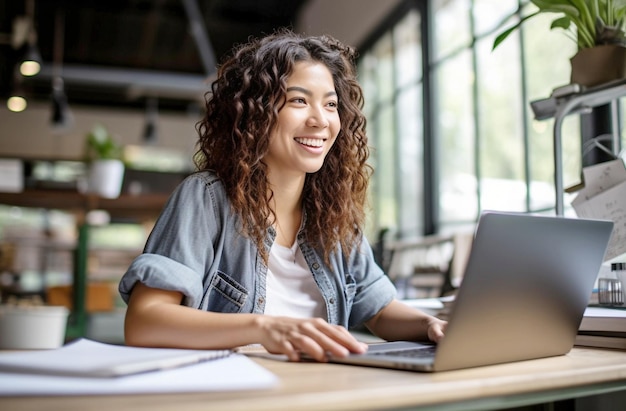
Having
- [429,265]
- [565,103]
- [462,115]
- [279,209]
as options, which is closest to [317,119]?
[279,209]

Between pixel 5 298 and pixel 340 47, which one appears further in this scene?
pixel 5 298

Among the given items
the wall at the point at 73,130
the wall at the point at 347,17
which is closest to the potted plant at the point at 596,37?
the wall at the point at 347,17

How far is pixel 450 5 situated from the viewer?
14.3 feet

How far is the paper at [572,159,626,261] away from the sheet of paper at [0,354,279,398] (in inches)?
36.5

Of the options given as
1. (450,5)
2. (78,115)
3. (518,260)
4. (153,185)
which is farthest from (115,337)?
(78,115)

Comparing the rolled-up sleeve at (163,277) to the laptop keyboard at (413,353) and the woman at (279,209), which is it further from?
the laptop keyboard at (413,353)

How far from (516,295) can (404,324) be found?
16.9 inches

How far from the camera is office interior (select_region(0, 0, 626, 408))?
3260mm

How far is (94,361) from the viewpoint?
0.64 metres

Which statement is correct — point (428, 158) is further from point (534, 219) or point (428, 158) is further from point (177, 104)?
point (177, 104)

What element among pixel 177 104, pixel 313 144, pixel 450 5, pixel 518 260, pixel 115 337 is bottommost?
pixel 115 337

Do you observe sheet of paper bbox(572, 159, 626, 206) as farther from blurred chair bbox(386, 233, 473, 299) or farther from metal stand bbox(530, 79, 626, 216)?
blurred chair bbox(386, 233, 473, 299)

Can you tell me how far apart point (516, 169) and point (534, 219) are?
2904 millimetres

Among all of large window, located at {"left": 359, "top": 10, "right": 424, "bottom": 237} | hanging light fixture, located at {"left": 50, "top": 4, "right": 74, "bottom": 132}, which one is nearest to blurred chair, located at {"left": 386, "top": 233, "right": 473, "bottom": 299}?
large window, located at {"left": 359, "top": 10, "right": 424, "bottom": 237}
